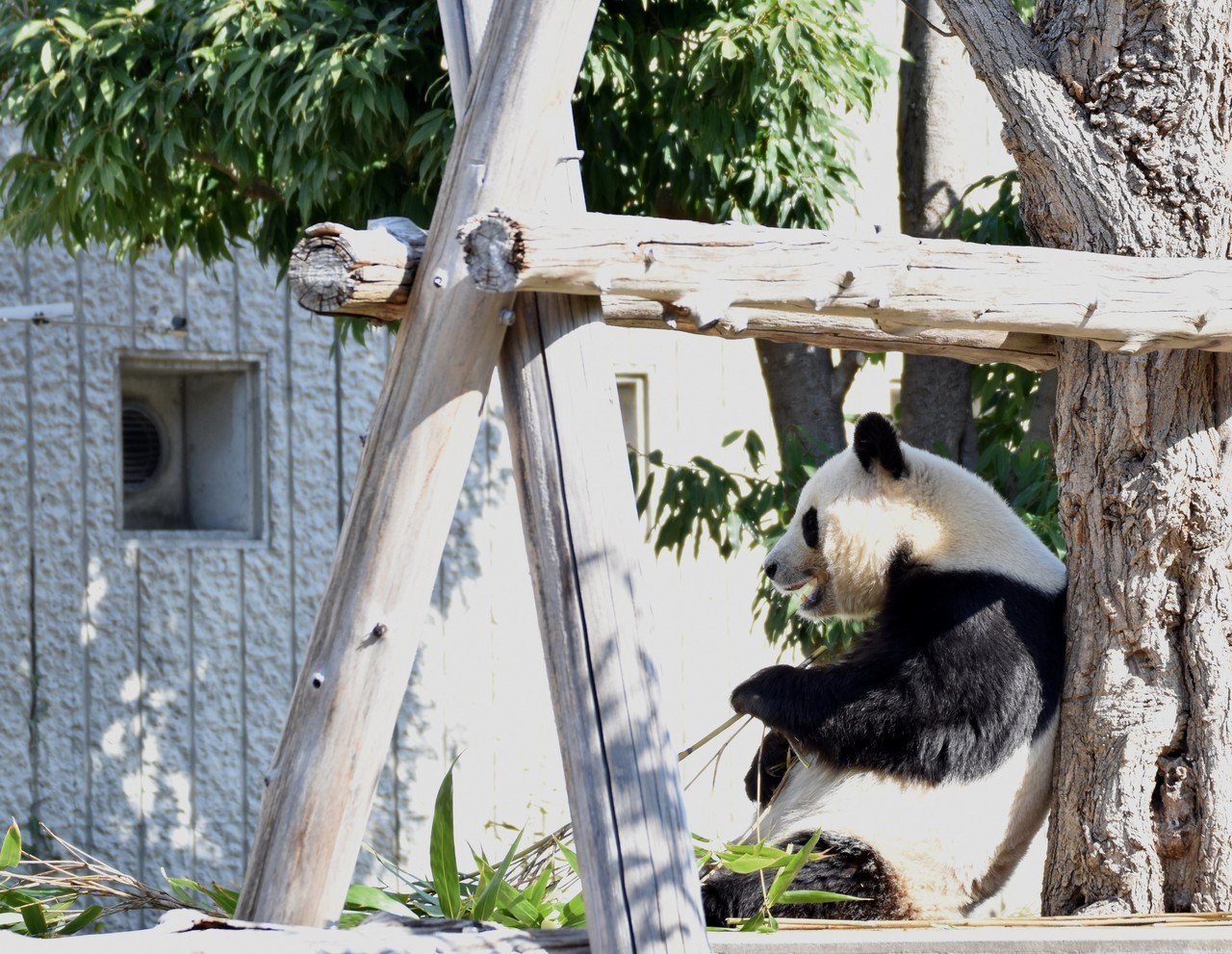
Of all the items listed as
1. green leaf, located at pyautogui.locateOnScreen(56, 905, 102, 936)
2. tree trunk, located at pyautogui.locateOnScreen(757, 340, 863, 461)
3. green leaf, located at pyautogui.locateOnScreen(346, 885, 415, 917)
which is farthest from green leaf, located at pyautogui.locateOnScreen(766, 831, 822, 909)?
tree trunk, located at pyautogui.locateOnScreen(757, 340, 863, 461)

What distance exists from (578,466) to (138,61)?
256cm

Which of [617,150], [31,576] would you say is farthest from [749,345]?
[31,576]

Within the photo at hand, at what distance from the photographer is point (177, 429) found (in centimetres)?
637

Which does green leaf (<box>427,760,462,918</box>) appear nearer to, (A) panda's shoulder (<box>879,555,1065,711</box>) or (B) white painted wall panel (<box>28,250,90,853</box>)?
(A) panda's shoulder (<box>879,555,1065,711</box>)

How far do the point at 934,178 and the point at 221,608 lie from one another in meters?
3.32

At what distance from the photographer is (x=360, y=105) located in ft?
12.1

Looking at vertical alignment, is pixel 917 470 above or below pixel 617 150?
below

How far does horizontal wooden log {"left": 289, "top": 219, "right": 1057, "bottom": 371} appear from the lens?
220cm

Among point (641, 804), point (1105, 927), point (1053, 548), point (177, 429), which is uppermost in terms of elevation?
point (177, 429)

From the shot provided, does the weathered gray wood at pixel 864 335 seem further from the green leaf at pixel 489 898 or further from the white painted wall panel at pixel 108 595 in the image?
the white painted wall panel at pixel 108 595

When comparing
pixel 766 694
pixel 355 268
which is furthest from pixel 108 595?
pixel 355 268

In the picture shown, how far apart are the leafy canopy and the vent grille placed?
1607 mm

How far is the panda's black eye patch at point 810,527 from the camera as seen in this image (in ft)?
11.9

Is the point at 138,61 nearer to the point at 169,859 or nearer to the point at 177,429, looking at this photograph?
the point at 177,429
